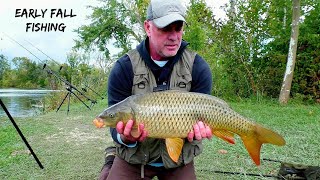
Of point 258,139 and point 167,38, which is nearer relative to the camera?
point 258,139

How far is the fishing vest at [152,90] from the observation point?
6.53 feet

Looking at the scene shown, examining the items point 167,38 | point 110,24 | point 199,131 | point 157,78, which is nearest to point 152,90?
point 157,78

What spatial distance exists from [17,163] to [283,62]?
24.8 feet

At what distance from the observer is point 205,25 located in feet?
36.0

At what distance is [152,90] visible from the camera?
1991mm

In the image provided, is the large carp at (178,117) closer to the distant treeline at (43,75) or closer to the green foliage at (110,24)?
the distant treeline at (43,75)

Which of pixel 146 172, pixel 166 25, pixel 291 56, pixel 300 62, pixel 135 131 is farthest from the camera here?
pixel 300 62

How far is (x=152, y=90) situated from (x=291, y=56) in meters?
7.41

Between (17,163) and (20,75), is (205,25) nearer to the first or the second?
(17,163)

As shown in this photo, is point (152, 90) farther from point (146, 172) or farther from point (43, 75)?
point (43, 75)

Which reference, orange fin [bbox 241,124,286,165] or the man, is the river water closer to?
the man

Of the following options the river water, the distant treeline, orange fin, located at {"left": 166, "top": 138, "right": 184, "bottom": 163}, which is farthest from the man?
the distant treeline

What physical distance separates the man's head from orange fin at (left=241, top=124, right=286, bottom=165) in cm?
59

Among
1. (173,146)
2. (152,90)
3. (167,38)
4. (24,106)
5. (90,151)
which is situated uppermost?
(167,38)
